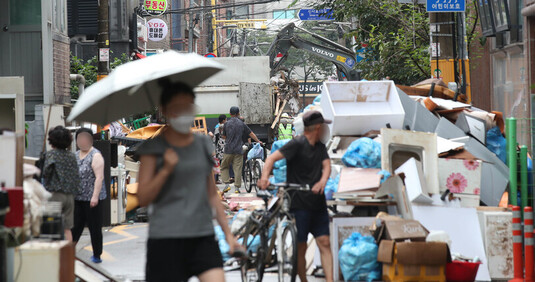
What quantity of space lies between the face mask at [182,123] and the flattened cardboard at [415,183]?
5193 millimetres

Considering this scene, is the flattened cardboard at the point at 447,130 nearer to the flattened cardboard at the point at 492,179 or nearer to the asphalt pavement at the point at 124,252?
the flattened cardboard at the point at 492,179

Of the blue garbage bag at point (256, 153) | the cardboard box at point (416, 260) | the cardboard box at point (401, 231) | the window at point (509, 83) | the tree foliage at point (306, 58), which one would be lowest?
the cardboard box at point (416, 260)

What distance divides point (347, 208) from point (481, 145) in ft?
9.58

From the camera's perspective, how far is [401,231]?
8.80m

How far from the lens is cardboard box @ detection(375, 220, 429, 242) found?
872 cm

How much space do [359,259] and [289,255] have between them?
1320mm

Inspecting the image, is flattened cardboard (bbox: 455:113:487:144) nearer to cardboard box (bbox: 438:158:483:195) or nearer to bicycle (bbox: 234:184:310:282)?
cardboard box (bbox: 438:158:483:195)

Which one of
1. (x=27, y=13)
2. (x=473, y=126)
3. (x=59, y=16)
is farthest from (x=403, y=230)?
(x=59, y=16)

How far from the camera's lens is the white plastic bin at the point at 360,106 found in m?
11.4

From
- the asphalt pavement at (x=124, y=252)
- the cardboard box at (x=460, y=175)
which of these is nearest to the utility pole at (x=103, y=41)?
the asphalt pavement at (x=124, y=252)

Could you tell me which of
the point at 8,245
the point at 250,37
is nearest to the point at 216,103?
the point at 8,245

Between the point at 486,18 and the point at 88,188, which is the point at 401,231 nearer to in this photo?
the point at 88,188

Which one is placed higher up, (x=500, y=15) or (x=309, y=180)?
(x=500, y=15)

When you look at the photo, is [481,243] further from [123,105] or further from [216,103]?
Answer: [216,103]
